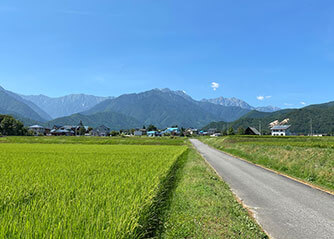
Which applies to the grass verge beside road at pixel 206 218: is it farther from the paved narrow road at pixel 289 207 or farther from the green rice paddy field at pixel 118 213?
the paved narrow road at pixel 289 207

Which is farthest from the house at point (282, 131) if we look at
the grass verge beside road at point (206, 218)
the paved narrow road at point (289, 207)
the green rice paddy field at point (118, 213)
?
the green rice paddy field at point (118, 213)

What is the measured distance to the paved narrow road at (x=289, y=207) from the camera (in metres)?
5.48

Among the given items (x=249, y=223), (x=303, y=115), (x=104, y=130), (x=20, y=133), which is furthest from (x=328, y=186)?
(x=303, y=115)

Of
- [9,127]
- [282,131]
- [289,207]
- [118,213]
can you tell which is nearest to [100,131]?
[9,127]

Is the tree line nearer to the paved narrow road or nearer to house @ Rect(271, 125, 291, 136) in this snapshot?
the paved narrow road

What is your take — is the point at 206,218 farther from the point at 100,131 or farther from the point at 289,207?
the point at 100,131

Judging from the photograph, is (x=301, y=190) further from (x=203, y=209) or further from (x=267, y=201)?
(x=203, y=209)

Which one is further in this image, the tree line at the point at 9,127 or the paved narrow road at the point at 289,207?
the tree line at the point at 9,127

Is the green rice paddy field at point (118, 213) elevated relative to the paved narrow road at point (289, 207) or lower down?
elevated

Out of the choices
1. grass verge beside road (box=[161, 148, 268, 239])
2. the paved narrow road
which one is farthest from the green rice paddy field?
the paved narrow road

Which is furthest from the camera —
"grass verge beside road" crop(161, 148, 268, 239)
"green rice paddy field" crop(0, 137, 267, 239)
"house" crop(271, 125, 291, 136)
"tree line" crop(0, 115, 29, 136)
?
"house" crop(271, 125, 291, 136)

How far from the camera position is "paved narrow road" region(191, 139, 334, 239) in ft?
18.0

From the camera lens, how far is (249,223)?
569cm

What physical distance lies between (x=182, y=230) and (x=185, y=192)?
3286 mm
